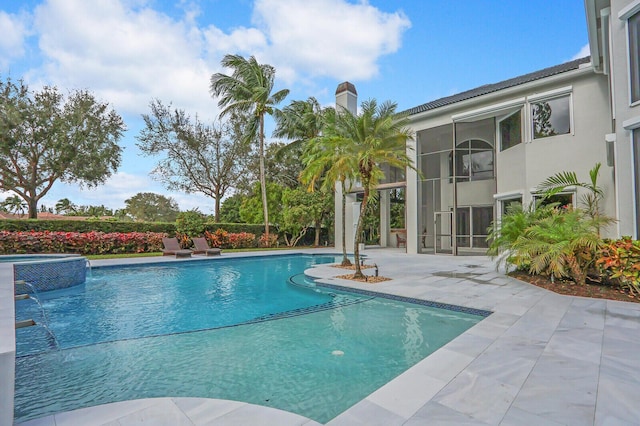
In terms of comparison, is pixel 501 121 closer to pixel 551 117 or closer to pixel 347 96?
pixel 551 117


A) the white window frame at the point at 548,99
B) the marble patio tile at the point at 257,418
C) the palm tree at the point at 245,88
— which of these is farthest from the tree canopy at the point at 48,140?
the white window frame at the point at 548,99

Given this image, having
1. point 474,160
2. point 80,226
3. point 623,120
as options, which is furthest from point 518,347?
point 80,226

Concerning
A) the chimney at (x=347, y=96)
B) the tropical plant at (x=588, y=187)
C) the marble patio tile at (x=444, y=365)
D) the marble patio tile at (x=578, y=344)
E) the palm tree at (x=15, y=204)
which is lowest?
the marble patio tile at (x=444, y=365)

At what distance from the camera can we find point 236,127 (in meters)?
27.0

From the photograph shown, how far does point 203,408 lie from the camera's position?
2906 mm

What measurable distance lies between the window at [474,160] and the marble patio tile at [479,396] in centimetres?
1505

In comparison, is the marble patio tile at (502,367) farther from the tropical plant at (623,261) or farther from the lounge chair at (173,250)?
the lounge chair at (173,250)

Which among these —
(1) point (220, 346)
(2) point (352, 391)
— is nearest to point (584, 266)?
(2) point (352, 391)

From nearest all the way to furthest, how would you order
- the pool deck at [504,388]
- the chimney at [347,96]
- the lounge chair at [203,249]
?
1. the pool deck at [504,388]
2. the lounge chair at [203,249]
3. the chimney at [347,96]

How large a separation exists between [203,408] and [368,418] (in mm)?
1406

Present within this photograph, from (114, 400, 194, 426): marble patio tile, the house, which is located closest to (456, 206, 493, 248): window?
the house

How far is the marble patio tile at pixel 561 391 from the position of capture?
279cm

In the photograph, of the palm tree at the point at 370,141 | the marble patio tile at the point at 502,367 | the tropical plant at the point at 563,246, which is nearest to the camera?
the marble patio tile at the point at 502,367

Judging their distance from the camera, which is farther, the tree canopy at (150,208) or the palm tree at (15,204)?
the tree canopy at (150,208)
